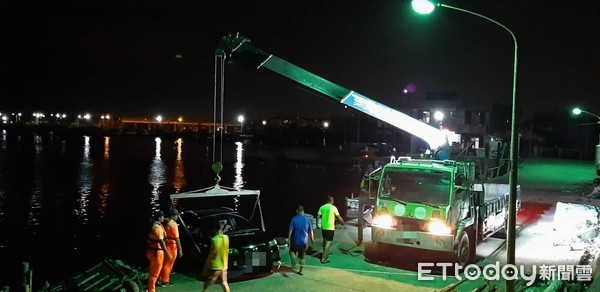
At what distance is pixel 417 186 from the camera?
12656mm

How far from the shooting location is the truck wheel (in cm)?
1258

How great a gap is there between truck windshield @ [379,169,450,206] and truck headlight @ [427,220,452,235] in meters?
0.46

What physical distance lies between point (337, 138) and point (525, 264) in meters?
130

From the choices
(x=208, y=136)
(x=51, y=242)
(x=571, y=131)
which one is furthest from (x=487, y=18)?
(x=208, y=136)

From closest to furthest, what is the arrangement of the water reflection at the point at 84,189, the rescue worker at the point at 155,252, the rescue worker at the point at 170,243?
the rescue worker at the point at 155,252
the rescue worker at the point at 170,243
the water reflection at the point at 84,189

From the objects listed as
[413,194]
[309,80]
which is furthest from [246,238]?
[309,80]

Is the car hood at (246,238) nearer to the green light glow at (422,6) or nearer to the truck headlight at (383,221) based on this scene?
→ the truck headlight at (383,221)

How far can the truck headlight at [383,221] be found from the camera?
40.8 feet

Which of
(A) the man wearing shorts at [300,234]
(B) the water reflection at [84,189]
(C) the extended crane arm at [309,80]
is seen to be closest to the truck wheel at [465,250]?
(C) the extended crane arm at [309,80]

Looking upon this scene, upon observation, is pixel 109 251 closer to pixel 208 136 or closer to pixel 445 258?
pixel 445 258

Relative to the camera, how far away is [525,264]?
1359 centimetres

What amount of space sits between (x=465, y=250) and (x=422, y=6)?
7623 millimetres

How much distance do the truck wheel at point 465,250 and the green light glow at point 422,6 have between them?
21.8 feet

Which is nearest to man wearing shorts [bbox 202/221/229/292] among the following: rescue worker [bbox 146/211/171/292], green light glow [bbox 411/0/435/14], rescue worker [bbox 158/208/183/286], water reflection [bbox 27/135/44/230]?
rescue worker [bbox 146/211/171/292]
